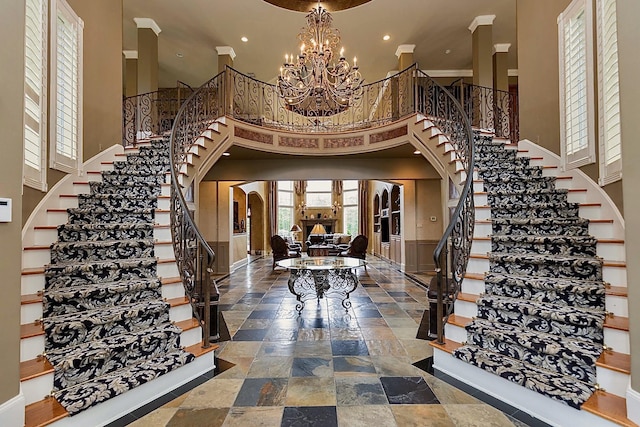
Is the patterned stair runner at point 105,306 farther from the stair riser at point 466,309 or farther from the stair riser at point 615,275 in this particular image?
the stair riser at point 615,275

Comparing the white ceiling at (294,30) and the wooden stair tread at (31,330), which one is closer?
the wooden stair tread at (31,330)

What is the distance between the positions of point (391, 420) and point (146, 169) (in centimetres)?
436

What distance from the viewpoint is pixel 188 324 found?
2.86 m

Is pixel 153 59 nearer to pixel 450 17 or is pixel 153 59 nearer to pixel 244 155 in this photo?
pixel 244 155

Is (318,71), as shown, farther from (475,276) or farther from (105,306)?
(105,306)

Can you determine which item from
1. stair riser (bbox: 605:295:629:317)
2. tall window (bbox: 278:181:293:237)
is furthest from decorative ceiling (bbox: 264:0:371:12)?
tall window (bbox: 278:181:293:237)

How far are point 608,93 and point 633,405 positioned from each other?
3.06m

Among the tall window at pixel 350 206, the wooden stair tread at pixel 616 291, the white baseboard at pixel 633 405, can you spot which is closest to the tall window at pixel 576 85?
the wooden stair tread at pixel 616 291

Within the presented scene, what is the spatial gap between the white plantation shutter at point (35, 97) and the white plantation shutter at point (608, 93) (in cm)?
572

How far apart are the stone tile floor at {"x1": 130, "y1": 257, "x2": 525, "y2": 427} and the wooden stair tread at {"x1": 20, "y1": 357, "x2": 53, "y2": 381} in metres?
0.67

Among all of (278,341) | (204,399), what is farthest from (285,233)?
(204,399)

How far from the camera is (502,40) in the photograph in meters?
7.37

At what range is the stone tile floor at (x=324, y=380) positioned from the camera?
2070 mm

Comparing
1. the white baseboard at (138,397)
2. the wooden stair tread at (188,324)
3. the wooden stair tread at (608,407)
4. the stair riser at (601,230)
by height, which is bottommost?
the white baseboard at (138,397)
